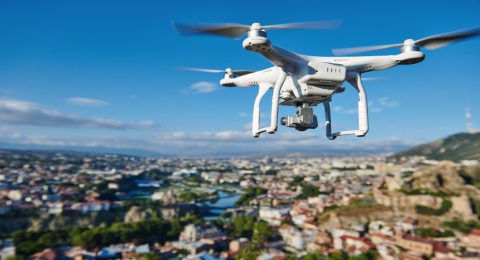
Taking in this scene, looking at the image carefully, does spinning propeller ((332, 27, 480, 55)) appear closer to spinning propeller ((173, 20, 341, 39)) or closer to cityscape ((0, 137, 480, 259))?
spinning propeller ((173, 20, 341, 39))

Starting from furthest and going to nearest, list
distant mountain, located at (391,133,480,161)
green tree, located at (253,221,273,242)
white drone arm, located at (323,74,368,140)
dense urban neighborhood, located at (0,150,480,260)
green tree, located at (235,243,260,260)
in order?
distant mountain, located at (391,133,480,161) < green tree, located at (253,221,273,242) < dense urban neighborhood, located at (0,150,480,260) < green tree, located at (235,243,260,260) < white drone arm, located at (323,74,368,140)

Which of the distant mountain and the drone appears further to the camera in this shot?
the distant mountain

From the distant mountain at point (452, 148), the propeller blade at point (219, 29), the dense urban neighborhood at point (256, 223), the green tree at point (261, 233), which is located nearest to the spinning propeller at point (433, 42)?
the propeller blade at point (219, 29)

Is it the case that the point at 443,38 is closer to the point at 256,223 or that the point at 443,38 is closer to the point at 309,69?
the point at 309,69

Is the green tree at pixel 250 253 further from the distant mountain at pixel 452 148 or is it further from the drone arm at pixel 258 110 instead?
the distant mountain at pixel 452 148

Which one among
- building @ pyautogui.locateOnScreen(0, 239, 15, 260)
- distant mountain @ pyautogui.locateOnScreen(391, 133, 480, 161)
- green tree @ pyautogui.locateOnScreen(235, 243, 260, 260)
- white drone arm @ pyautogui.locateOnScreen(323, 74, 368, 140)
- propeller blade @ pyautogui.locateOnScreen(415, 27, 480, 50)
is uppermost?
distant mountain @ pyautogui.locateOnScreen(391, 133, 480, 161)

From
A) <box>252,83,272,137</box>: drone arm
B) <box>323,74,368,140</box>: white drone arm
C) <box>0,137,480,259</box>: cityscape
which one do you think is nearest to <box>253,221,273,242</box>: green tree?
<box>0,137,480,259</box>: cityscape

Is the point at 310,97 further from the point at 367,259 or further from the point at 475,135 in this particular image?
the point at 475,135

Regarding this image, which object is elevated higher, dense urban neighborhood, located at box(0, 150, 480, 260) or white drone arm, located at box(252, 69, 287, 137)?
white drone arm, located at box(252, 69, 287, 137)

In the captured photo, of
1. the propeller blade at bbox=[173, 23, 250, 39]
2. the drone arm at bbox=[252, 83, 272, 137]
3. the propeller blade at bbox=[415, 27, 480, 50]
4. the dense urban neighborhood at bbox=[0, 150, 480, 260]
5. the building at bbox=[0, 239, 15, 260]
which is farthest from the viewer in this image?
the dense urban neighborhood at bbox=[0, 150, 480, 260]
